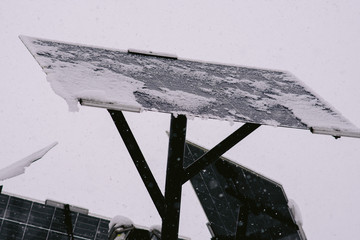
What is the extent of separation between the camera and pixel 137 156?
170 inches

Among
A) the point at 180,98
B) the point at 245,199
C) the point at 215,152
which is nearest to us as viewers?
the point at 180,98

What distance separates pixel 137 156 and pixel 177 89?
0.84 meters

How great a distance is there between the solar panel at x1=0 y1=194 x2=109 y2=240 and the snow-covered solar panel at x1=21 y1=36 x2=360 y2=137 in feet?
13.7

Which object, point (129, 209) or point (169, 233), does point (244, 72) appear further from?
point (129, 209)

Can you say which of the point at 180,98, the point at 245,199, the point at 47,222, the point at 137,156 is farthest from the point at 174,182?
the point at 47,222

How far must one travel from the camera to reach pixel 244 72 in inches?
265

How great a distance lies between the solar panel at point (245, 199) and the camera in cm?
601

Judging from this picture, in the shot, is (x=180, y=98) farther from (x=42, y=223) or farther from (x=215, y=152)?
(x=42, y=223)

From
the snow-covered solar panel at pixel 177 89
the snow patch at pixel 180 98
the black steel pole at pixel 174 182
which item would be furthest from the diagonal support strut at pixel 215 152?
the snow patch at pixel 180 98

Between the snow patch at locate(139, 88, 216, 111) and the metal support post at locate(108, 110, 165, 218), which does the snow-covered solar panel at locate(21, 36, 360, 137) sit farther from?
the metal support post at locate(108, 110, 165, 218)

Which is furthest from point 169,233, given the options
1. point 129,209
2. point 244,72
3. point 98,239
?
point 129,209

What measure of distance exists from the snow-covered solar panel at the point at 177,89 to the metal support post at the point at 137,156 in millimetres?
341

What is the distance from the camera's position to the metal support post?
4.22 meters

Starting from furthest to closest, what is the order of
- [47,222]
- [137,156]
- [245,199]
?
[47,222] < [245,199] < [137,156]
